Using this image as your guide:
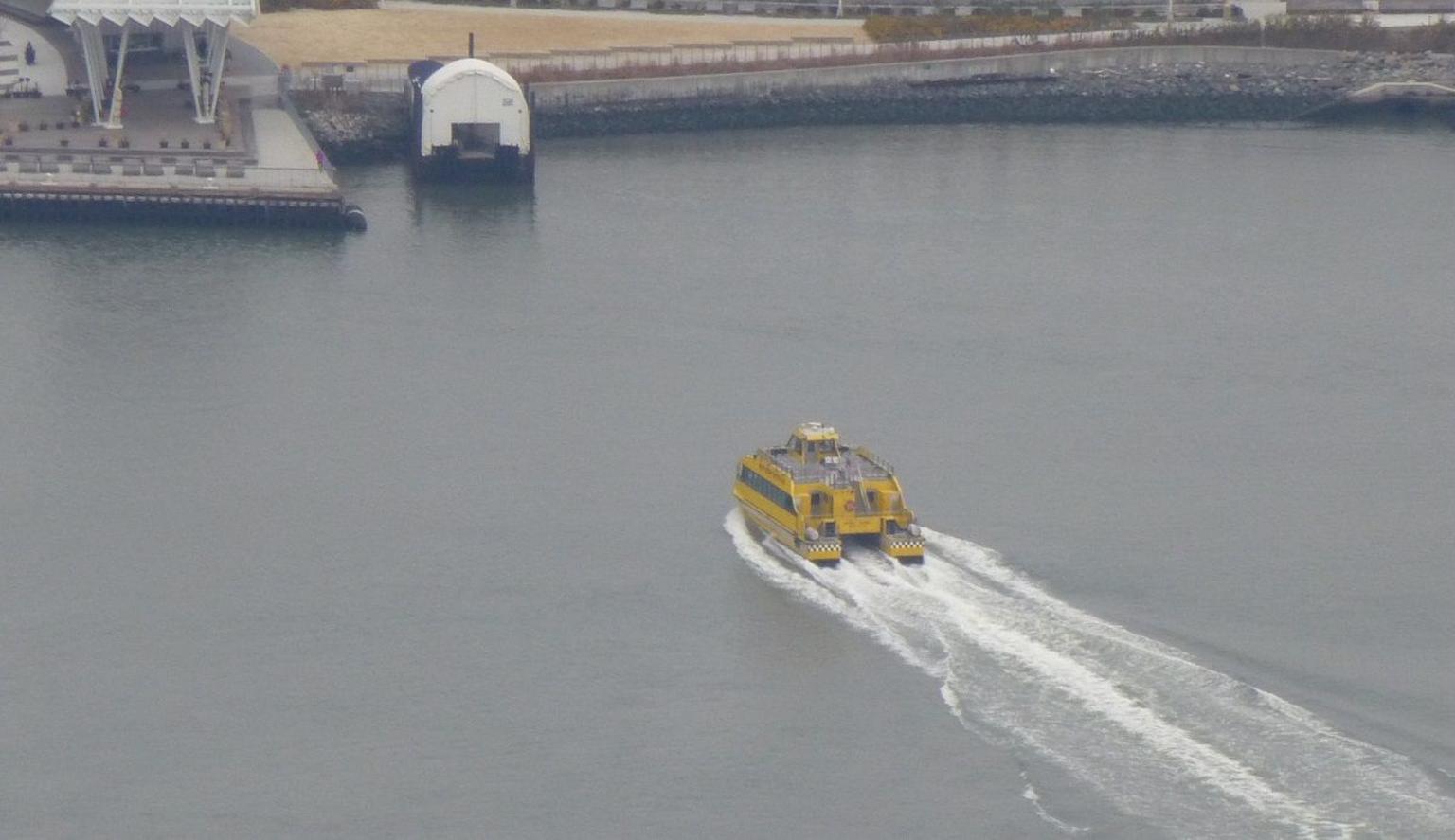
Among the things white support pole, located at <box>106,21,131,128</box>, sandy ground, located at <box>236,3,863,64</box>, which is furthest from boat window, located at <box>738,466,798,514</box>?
sandy ground, located at <box>236,3,863,64</box>

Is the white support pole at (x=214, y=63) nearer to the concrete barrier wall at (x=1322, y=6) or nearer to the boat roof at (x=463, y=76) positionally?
the boat roof at (x=463, y=76)

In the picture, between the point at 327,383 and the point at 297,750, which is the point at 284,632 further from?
the point at 327,383

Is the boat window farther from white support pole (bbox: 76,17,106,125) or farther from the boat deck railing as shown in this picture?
white support pole (bbox: 76,17,106,125)

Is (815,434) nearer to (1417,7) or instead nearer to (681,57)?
(681,57)

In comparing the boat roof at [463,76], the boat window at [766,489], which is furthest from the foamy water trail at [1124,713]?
the boat roof at [463,76]

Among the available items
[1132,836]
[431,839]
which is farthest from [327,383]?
[1132,836]
